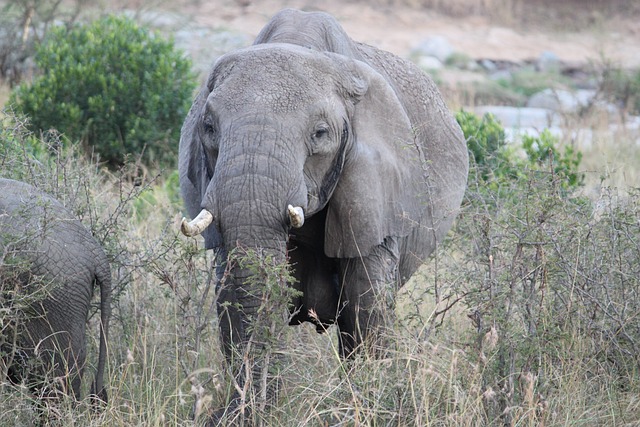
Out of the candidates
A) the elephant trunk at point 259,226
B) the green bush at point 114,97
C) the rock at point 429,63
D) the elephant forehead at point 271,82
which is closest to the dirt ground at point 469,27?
the rock at point 429,63

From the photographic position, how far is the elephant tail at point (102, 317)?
493 cm

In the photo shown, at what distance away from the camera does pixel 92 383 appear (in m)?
5.21

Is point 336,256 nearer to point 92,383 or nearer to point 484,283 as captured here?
point 484,283

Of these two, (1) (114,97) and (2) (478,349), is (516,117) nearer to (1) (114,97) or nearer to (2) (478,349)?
(1) (114,97)

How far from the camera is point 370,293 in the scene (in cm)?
506

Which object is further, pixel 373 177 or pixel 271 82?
pixel 373 177

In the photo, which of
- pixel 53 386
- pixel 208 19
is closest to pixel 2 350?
pixel 53 386

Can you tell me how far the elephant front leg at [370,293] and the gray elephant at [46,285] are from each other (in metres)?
1.06

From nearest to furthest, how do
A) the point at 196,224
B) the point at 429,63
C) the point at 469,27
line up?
the point at 196,224 → the point at 429,63 → the point at 469,27

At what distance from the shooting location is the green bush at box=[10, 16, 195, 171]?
32.0 ft

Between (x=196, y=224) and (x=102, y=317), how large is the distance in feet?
3.24

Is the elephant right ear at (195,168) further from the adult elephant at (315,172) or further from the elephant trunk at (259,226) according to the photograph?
the elephant trunk at (259,226)

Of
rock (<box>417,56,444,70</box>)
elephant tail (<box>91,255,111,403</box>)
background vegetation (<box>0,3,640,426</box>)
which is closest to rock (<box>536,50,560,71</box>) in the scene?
rock (<box>417,56,444,70</box>)

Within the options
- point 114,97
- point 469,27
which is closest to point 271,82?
point 114,97
